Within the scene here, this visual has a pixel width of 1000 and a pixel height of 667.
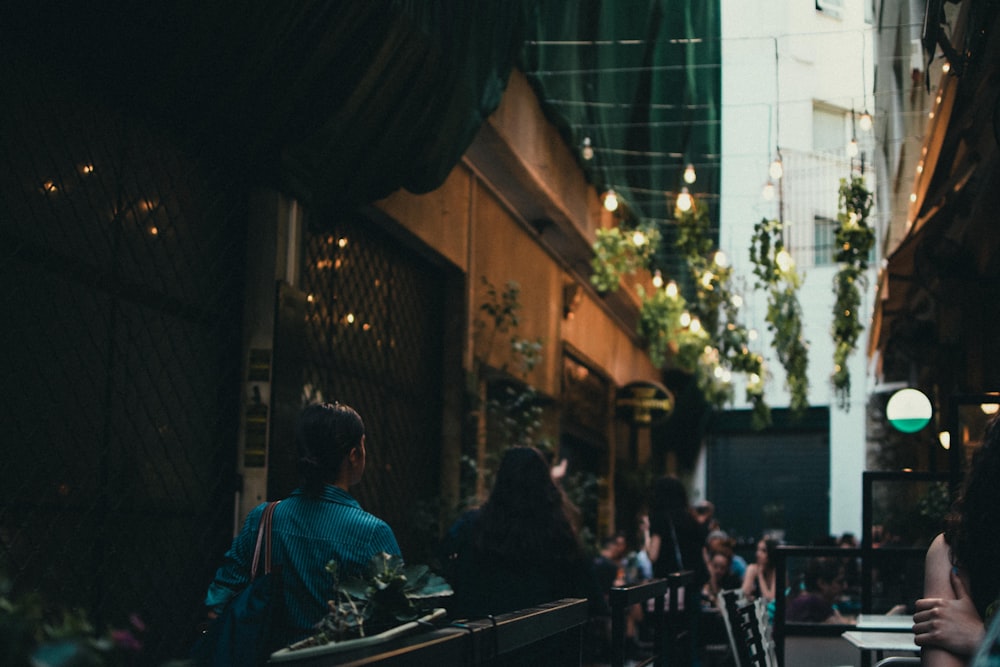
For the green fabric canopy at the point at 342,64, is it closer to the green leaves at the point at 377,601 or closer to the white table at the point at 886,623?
the green leaves at the point at 377,601

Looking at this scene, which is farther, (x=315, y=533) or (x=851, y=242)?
(x=851, y=242)

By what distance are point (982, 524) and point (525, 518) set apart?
2348 mm

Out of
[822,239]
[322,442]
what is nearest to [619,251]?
[322,442]

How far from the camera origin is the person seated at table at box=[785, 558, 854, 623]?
29.1 feet

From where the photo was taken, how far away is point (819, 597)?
895 centimetres

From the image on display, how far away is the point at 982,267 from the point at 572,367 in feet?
19.4

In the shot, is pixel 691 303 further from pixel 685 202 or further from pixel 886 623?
pixel 886 623

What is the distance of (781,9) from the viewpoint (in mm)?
8609

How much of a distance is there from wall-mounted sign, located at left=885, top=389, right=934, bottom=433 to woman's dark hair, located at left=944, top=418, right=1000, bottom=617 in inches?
277

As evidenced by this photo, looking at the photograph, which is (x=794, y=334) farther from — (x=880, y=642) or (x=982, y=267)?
(x=880, y=642)

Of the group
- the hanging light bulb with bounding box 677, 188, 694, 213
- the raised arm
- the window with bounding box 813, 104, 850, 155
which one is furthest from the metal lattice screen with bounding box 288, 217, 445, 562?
the raised arm

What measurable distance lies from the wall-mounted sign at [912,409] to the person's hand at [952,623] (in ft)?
23.0

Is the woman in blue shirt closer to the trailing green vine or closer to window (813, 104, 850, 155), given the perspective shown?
window (813, 104, 850, 155)

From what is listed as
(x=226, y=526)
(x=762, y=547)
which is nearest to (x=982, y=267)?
(x=762, y=547)
